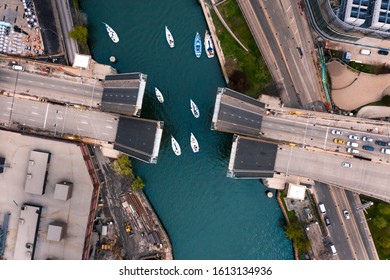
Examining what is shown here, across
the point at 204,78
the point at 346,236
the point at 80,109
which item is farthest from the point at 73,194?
the point at 346,236

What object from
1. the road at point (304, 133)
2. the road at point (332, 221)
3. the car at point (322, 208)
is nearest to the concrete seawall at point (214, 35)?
the road at point (304, 133)

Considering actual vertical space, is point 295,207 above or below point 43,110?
below

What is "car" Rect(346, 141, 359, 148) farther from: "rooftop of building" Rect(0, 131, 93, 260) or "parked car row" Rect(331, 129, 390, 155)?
"rooftop of building" Rect(0, 131, 93, 260)

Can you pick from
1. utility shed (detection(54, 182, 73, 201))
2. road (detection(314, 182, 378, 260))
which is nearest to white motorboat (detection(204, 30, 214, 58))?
road (detection(314, 182, 378, 260))

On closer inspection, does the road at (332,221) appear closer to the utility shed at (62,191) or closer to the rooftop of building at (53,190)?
the rooftop of building at (53,190)

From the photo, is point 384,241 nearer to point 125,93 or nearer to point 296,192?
point 296,192

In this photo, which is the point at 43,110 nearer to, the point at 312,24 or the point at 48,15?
the point at 48,15

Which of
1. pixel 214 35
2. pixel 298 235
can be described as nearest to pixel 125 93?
pixel 214 35
